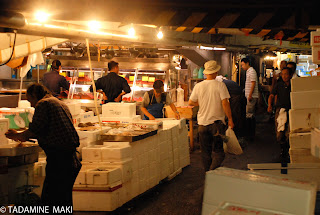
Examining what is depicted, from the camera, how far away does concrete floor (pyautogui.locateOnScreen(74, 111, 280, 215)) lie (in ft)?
22.1

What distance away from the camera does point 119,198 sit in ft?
21.5

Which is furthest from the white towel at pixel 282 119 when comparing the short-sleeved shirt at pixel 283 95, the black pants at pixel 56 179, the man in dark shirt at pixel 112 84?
the black pants at pixel 56 179

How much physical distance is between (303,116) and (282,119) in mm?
3331

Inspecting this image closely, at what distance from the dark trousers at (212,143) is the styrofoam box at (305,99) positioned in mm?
1718

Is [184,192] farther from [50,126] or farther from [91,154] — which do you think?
[50,126]

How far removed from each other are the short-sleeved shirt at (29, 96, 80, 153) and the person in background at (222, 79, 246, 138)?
8304mm

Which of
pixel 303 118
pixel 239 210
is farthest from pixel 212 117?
pixel 239 210

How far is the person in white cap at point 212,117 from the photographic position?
7.38 metres

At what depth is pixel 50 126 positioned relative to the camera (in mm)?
5461

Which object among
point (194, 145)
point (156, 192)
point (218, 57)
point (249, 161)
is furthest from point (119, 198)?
point (218, 57)

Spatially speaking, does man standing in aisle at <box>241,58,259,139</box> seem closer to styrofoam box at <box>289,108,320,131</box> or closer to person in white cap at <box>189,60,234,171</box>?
person in white cap at <box>189,60,234,171</box>

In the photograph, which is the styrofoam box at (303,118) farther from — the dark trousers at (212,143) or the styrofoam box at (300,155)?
the dark trousers at (212,143)

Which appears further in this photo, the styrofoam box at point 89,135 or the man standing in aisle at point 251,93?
the man standing in aisle at point 251,93

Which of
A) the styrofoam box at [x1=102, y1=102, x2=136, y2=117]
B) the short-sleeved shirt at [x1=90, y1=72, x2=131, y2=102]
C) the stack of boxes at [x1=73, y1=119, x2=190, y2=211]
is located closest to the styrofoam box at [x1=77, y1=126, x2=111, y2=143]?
the stack of boxes at [x1=73, y1=119, x2=190, y2=211]
